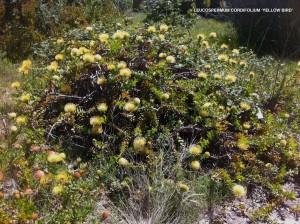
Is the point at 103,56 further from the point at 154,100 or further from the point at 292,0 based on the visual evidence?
the point at 292,0

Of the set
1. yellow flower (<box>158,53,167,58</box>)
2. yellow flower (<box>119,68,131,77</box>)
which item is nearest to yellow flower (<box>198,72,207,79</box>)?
yellow flower (<box>158,53,167,58</box>)

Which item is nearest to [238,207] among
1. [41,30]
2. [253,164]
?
[253,164]

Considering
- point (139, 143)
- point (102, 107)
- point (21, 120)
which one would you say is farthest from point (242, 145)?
point (21, 120)

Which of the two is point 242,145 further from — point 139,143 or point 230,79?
point 139,143

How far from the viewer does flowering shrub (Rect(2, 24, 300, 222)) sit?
236 cm

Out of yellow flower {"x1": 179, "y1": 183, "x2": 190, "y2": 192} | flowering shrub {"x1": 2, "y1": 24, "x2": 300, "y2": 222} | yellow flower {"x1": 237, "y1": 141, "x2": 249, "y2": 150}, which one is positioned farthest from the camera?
yellow flower {"x1": 237, "y1": 141, "x2": 249, "y2": 150}

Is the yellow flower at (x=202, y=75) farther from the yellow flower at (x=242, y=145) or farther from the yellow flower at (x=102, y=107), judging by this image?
the yellow flower at (x=102, y=107)

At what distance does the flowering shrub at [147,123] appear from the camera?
7.73ft

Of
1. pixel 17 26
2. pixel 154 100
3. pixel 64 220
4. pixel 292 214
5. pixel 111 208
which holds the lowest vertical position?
pixel 292 214

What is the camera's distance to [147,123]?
2.59 meters

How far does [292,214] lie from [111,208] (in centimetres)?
113

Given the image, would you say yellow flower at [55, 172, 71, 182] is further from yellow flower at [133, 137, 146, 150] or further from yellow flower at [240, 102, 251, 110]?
yellow flower at [240, 102, 251, 110]

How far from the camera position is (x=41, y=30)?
443 centimetres

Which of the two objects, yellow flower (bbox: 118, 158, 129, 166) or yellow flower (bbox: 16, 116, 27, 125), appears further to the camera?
yellow flower (bbox: 16, 116, 27, 125)
